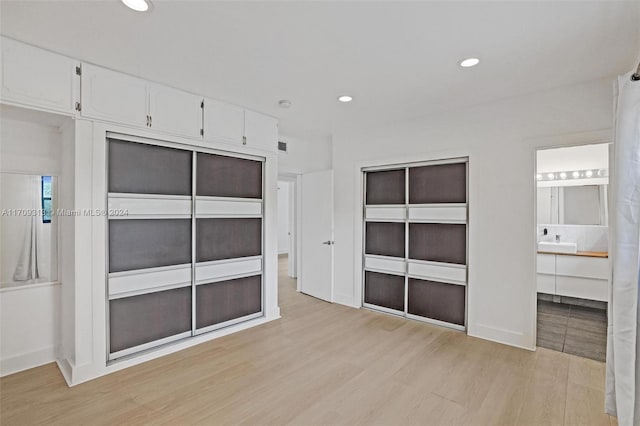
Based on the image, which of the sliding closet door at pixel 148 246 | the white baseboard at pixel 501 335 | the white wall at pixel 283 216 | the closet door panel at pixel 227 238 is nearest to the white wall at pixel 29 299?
the sliding closet door at pixel 148 246

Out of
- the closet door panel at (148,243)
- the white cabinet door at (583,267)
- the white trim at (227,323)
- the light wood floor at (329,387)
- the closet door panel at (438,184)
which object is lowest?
the light wood floor at (329,387)

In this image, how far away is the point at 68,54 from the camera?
2.48 meters

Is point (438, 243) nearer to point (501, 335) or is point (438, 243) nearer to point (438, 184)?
point (438, 184)

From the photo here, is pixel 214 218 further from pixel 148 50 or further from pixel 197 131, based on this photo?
pixel 148 50

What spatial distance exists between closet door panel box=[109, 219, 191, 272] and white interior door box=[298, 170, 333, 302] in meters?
2.33

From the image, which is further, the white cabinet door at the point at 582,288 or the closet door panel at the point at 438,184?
the white cabinet door at the point at 582,288

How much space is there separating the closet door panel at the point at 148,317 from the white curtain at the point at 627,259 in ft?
11.6

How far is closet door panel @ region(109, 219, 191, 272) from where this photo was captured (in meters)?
2.84

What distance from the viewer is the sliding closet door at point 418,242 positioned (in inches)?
150

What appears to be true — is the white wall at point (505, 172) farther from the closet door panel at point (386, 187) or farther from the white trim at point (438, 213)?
the closet door panel at point (386, 187)

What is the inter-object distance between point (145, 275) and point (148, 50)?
200cm

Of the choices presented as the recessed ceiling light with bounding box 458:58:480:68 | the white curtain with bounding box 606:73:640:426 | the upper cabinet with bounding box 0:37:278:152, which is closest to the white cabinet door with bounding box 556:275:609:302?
the white curtain with bounding box 606:73:640:426

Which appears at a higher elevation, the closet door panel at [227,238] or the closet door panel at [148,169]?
the closet door panel at [148,169]

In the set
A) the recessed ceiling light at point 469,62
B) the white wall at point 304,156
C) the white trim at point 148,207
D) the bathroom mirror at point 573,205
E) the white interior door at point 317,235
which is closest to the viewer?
the recessed ceiling light at point 469,62
